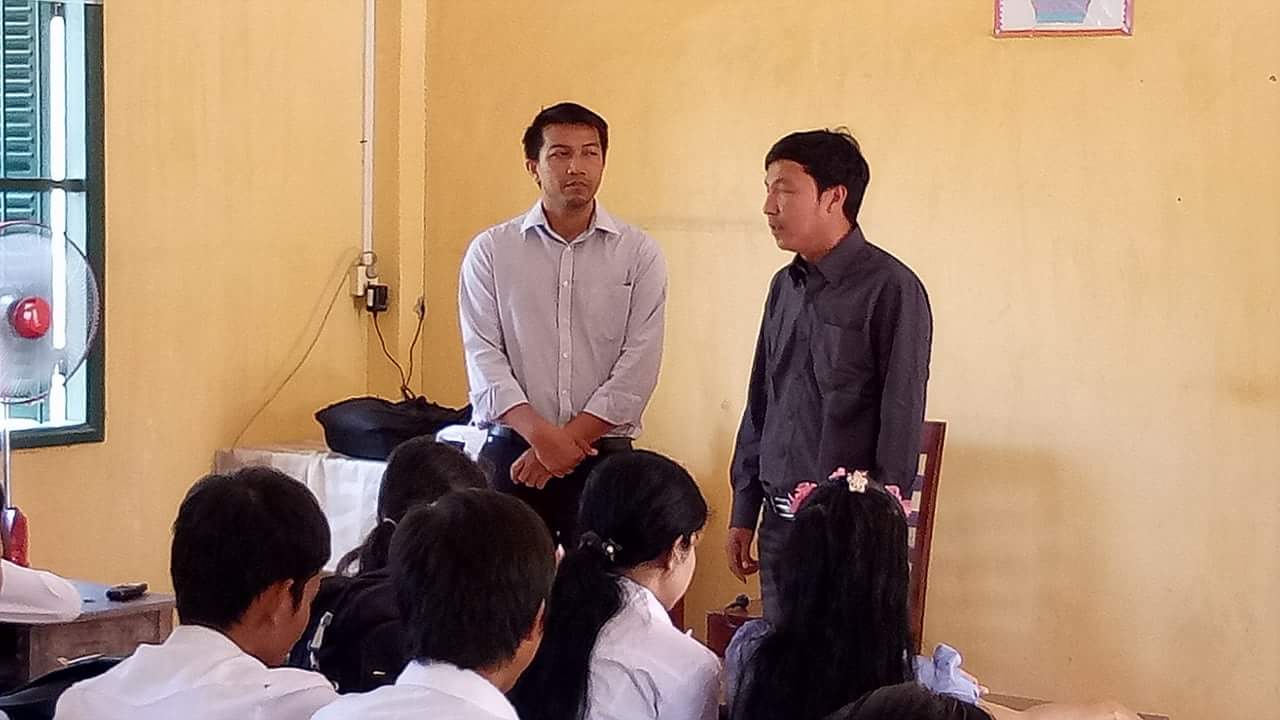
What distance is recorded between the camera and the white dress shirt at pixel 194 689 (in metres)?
1.88

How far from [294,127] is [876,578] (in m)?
3.06

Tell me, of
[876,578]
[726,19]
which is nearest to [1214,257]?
[726,19]

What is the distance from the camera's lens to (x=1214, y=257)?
4066 mm

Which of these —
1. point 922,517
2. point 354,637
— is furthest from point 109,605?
point 922,517

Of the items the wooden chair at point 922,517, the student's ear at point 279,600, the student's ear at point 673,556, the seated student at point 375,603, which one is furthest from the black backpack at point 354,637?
the wooden chair at point 922,517

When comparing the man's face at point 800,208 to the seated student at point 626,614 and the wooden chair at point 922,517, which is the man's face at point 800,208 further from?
the seated student at point 626,614

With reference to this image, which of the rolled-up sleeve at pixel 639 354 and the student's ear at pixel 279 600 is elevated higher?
the rolled-up sleeve at pixel 639 354

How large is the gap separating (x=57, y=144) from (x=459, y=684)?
2805mm

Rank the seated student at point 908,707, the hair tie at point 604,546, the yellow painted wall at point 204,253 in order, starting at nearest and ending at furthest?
the seated student at point 908,707 < the hair tie at point 604,546 < the yellow painted wall at point 204,253

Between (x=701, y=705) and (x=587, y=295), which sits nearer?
(x=701, y=705)

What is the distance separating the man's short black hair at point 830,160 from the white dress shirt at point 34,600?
1.59 m

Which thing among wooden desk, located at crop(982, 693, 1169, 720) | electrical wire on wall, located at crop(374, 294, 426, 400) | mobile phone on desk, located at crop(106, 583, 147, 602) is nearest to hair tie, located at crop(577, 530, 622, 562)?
mobile phone on desk, located at crop(106, 583, 147, 602)

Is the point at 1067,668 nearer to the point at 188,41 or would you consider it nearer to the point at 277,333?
the point at 277,333

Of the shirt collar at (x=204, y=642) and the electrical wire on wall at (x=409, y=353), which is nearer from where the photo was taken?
the shirt collar at (x=204, y=642)
